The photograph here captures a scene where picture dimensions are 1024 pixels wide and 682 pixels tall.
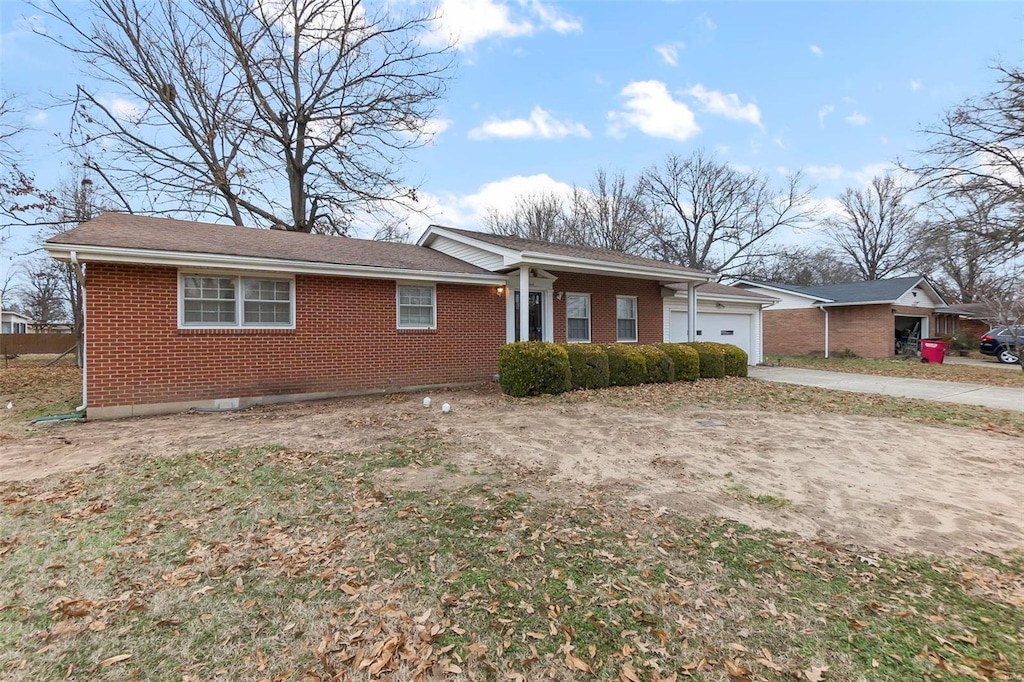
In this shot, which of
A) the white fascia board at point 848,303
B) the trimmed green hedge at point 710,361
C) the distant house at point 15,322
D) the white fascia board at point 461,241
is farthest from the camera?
the distant house at point 15,322

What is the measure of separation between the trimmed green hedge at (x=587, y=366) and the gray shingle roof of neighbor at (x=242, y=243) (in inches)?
125

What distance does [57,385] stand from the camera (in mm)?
11781

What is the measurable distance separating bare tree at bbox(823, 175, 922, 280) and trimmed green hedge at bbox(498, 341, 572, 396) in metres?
38.0

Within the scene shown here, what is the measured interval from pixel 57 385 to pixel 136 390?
731 cm

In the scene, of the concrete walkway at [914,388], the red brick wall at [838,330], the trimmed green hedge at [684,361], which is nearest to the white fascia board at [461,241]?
the trimmed green hedge at [684,361]

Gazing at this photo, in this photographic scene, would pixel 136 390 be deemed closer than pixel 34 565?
No

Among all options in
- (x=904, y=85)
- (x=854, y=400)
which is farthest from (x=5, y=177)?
(x=904, y=85)

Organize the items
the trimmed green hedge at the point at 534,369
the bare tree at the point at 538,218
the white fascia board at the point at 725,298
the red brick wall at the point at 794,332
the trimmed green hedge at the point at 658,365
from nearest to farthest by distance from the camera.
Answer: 1. the trimmed green hedge at the point at 534,369
2. the trimmed green hedge at the point at 658,365
3. the white fascia board at the point at 725,298
4. the red brick wall at the point at 794,332
5. the bare tree at the point at 538,218

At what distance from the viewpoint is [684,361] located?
447 inches

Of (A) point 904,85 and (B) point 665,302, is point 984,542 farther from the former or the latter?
(A) point 904,85

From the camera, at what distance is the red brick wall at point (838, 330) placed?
19.9m

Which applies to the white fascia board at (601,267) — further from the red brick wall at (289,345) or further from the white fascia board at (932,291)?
the white fascia board at (932,291)

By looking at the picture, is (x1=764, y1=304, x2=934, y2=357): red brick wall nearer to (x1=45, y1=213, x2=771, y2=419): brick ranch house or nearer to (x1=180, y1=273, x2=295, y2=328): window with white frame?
(x1=45, y1=213, x2=771, y2=419): brick ranch house

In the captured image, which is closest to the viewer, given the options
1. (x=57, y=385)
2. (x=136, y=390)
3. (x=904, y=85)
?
(x=136, y=390)
